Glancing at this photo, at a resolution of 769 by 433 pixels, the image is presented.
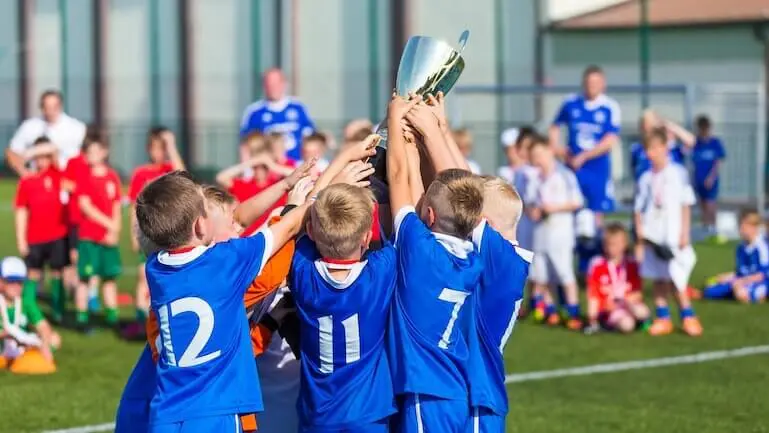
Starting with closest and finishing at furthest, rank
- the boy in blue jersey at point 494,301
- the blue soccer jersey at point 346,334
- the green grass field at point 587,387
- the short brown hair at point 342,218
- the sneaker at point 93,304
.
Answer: the short brown hair at point 342,218 → the blue soccer jersey at point 346,334 → the boy in blue jersey at point 494,301 → the green grass field at point 587,387 → the sneaker at point 93,304

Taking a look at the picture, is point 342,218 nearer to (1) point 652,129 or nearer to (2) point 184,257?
(2) point 184,257

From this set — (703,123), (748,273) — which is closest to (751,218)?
(748,273)

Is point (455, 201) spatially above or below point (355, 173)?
below

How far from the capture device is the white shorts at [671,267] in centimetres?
1199

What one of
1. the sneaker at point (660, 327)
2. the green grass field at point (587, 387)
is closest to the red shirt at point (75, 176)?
the green grass field at point (587, 387)

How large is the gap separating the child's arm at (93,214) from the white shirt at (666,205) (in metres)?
4.60

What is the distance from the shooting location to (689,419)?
8.45 meters

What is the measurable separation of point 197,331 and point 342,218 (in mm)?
662

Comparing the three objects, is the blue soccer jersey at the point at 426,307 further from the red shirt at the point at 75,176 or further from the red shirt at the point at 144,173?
the red shirt at the point at 75,176

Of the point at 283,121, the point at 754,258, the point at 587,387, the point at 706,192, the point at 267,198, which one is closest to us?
the point at 267,198

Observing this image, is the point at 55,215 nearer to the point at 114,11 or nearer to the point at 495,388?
the point at 495,388

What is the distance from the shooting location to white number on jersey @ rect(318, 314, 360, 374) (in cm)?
509

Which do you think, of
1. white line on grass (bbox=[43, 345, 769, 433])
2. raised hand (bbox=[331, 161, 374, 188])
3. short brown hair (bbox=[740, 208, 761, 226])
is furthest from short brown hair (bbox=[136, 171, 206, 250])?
short brown hair (bbox=[740, 208, 761, 226])

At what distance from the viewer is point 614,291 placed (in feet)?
40.4
